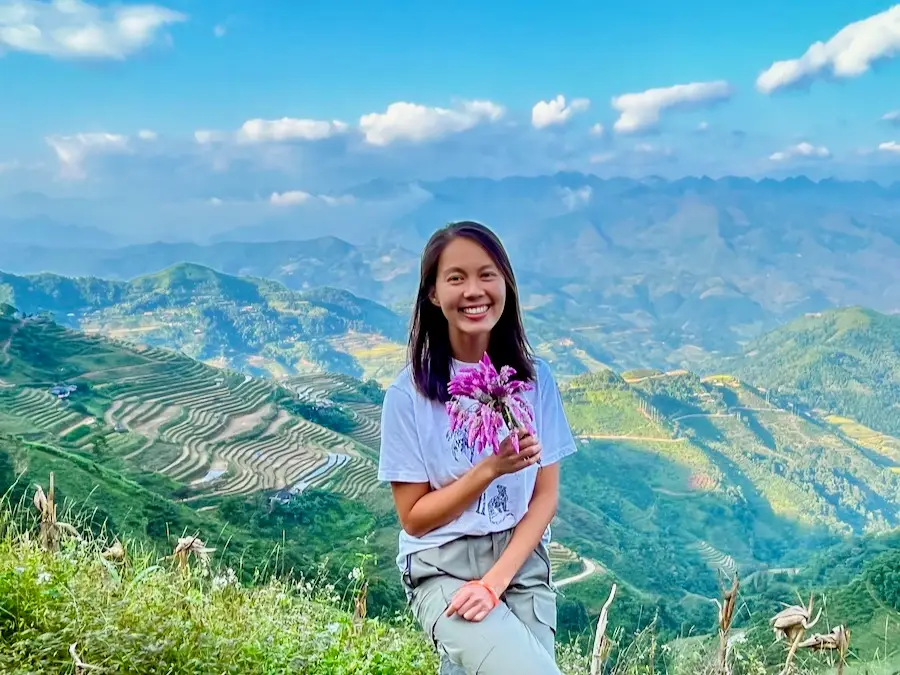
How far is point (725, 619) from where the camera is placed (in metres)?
1.92

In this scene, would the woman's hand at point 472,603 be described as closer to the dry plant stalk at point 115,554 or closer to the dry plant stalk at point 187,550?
the dry plant stalk at point 187,550

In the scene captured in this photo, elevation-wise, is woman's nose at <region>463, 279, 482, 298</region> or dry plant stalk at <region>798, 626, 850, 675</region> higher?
woman's nose at <region>463, 279, 482, 298</region>

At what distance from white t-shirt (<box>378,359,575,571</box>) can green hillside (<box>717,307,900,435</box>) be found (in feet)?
315

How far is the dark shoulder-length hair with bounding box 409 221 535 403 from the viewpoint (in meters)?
1.75

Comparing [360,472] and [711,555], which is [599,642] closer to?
[360,472]

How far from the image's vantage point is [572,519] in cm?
4075

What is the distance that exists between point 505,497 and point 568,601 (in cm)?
2448

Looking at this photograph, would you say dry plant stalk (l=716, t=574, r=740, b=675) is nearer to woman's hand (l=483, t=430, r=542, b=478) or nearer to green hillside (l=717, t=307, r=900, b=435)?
woman's hand (l=483, t=430, r=542, b=478)

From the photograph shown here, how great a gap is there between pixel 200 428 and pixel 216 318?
5985 centimetres

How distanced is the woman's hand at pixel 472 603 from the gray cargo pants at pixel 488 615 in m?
0.02

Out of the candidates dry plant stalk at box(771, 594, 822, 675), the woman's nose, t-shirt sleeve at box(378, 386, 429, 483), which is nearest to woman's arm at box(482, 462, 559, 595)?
t-shirt sleeve at box(378, 386, 429, 483)

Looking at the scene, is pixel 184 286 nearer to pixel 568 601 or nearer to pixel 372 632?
pixel 568 601

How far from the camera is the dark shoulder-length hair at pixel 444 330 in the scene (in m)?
1.75

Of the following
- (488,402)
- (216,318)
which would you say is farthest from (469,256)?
(216,318)
